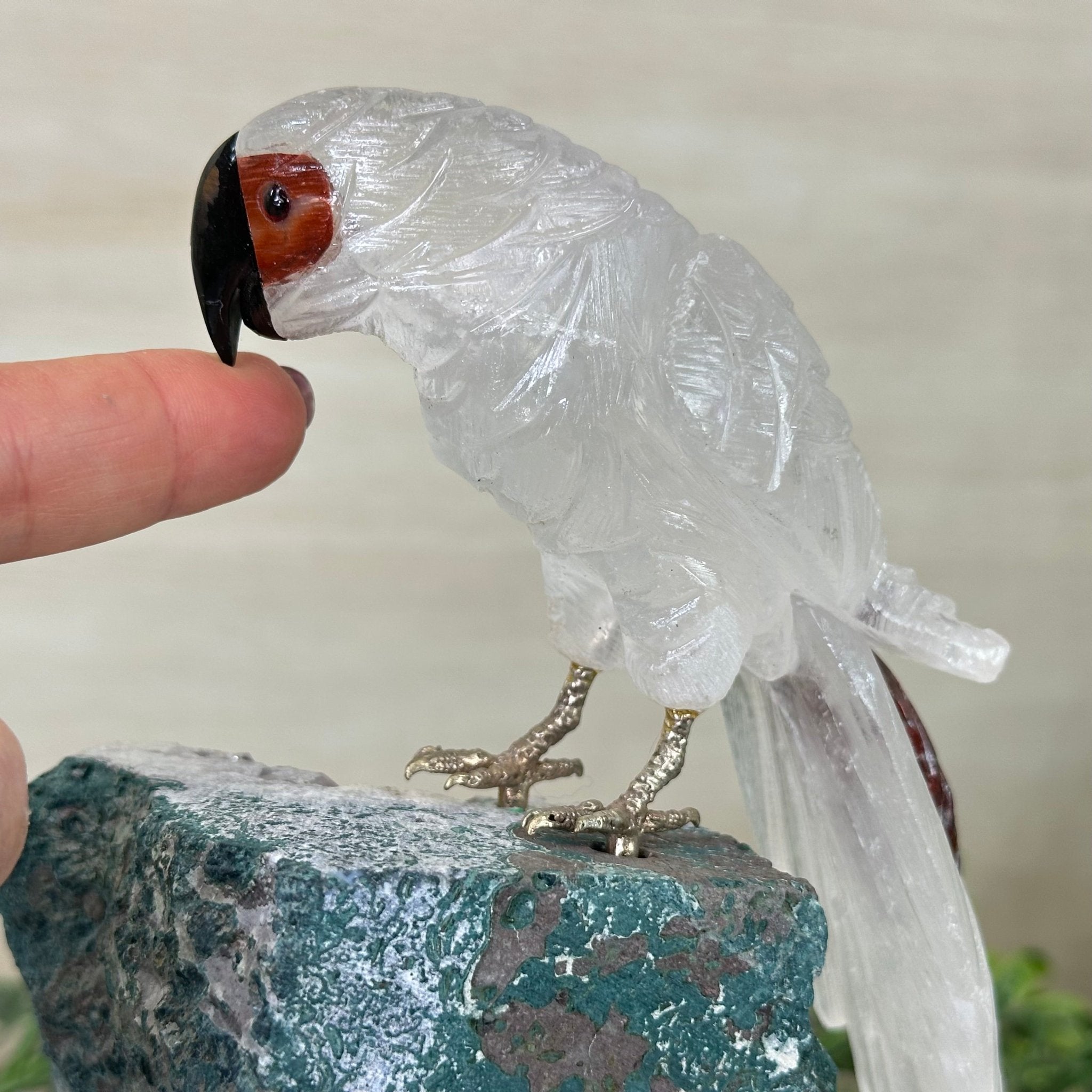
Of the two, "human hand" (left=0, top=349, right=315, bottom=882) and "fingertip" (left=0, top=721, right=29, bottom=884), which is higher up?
"human hand" (left=0, top=349, right=315, bottom=882)

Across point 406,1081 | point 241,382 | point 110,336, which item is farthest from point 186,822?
point 110,336

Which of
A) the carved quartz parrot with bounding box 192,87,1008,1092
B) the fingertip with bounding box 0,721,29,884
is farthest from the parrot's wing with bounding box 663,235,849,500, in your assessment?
the fingertip with bounding box 0,721,29,884

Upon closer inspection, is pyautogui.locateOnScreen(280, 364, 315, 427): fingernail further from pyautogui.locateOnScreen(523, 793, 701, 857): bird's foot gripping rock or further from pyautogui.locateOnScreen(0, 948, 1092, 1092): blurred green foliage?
pyautogui.locateOnScreen(0, 948, 1092, 1092): blurred green foliage

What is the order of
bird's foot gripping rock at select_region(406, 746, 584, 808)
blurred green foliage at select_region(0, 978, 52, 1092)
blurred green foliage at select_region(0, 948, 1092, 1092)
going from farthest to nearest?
blurred green foliage at select_region(0, 948, 1092, 1092) → blurred green foliage at select_region(0, 978, 52, 1092) → bird's foot gripping rock at select_region(406, 746, 584, 808)

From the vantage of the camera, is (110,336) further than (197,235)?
Yes

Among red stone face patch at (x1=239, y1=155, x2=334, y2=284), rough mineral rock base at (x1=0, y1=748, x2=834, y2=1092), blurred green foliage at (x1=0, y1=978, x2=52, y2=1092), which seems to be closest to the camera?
rough mineral rock base at (x1=0, y1=748, x2=834, y2=1092)

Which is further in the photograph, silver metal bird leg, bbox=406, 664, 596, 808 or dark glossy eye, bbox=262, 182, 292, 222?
silver metal bird leg, bbox=406, 664, 596, 808

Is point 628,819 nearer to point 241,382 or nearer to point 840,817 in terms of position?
point 840,817
